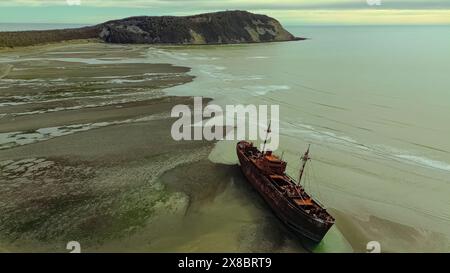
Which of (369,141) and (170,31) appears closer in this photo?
(369,141)

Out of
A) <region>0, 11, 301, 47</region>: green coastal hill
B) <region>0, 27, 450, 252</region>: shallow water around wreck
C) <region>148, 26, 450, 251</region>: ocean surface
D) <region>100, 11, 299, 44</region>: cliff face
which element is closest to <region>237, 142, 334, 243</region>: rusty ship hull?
<region>0, 27, 450, 252</region>: shallow water around wreck

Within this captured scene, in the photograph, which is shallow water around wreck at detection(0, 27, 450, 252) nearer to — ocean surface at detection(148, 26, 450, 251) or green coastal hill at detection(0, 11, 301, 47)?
ocean surface at detection(148, 26, 450, 251)

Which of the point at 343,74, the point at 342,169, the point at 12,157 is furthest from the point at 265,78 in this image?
the point at 12,157
